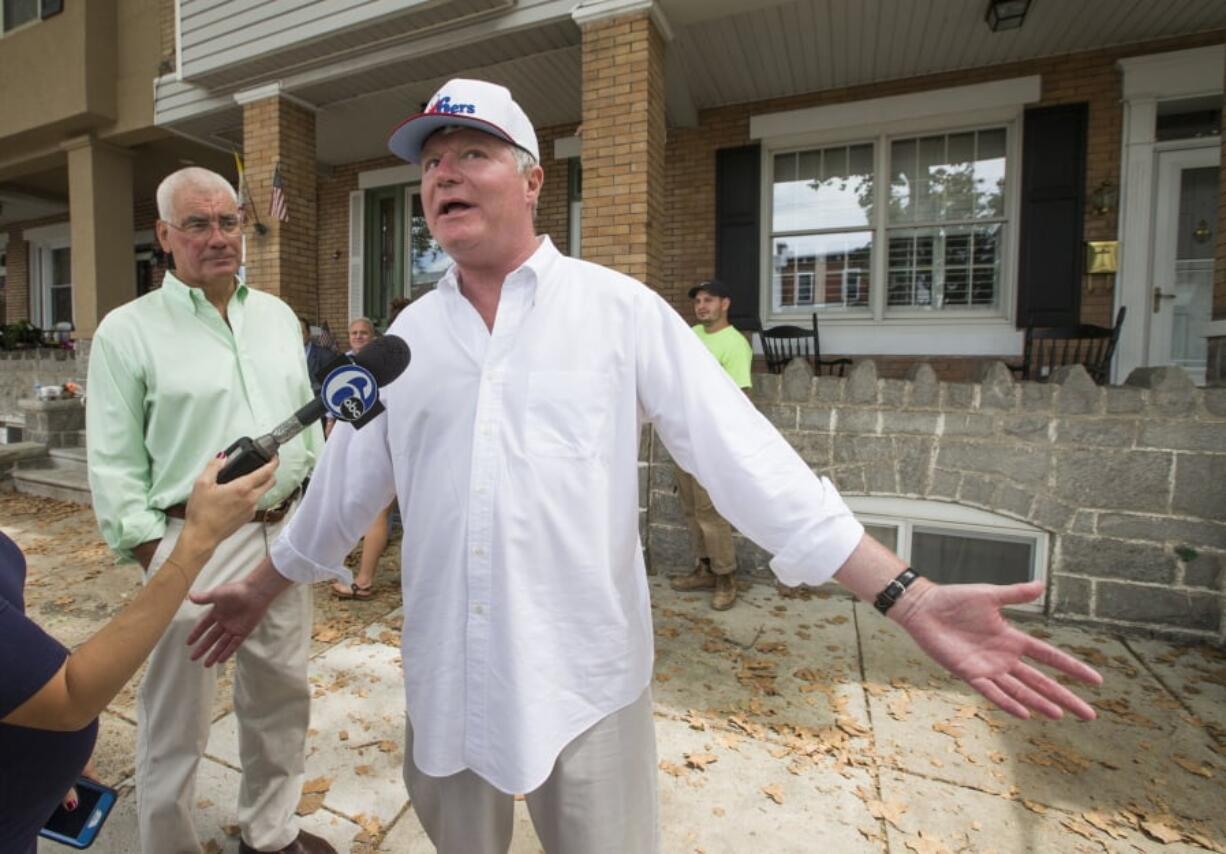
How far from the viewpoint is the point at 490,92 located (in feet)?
4.49

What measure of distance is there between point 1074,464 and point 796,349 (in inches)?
137

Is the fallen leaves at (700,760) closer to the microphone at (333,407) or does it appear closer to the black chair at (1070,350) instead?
the microphone at (333,407)

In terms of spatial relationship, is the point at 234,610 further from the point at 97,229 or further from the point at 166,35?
the point at 97,229

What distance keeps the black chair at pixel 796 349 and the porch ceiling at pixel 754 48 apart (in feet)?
8.45

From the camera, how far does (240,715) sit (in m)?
2.24

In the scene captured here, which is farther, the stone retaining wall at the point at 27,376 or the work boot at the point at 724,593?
the stone retaining wall at the point at 27,376

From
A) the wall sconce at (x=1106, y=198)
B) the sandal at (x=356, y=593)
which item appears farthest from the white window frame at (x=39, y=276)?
the wall sconce at (x=1106, y=198)

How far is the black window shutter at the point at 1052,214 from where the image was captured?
6492mm

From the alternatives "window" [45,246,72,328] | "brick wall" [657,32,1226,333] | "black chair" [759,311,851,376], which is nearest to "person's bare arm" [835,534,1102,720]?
"brick wall" [657,32,1226,333]

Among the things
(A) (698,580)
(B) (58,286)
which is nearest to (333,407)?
(A) (698,580)

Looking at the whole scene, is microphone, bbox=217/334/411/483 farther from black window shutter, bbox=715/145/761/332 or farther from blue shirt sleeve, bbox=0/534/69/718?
black window shutter, bbox=715/145/761/332

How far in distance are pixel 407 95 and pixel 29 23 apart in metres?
6.41

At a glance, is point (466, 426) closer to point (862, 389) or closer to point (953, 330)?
point (862, 389)

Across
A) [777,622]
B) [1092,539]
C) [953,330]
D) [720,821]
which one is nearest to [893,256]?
[953,330]
